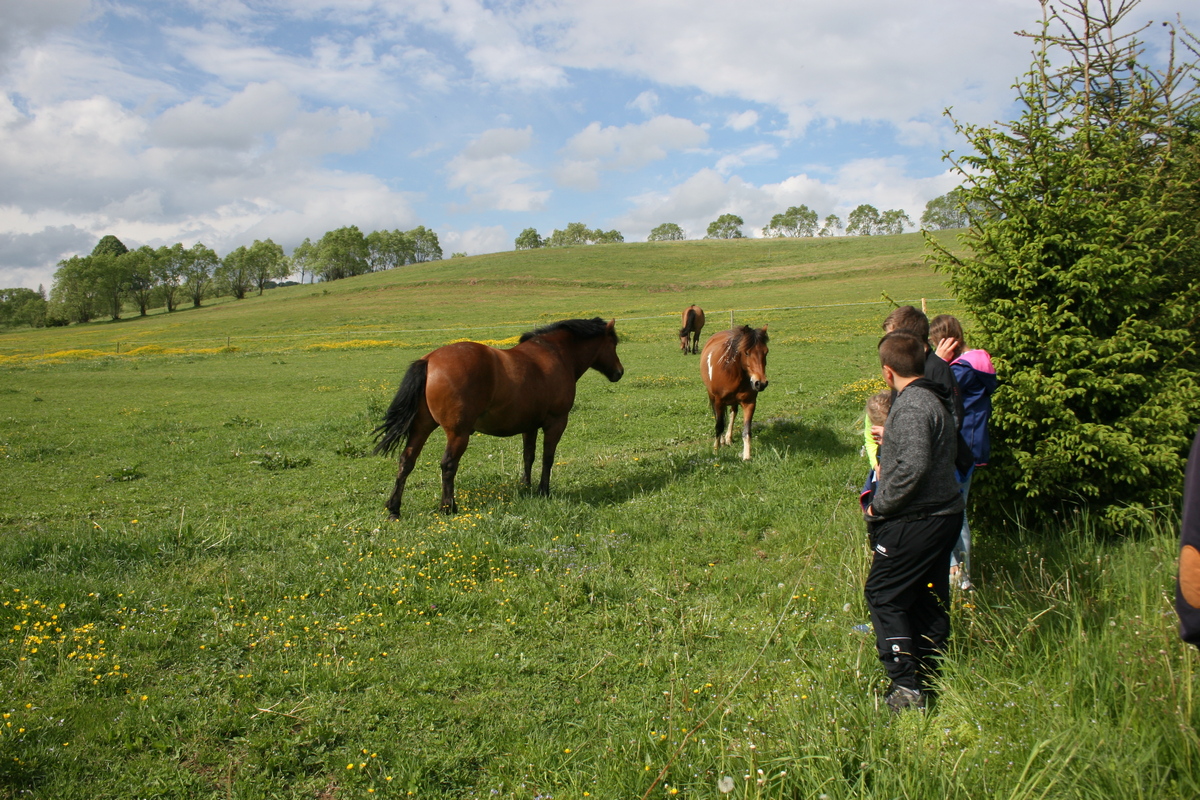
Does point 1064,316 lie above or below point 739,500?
above

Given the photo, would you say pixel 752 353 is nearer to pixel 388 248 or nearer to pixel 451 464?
pixel 451 464

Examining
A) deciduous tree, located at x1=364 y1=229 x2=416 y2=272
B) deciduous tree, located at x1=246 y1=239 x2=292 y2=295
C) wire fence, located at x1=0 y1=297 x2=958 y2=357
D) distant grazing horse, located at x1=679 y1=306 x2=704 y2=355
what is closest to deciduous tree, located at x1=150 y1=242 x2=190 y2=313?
deciduous tree, located at x1=246 y1=239 x2=292 y2=295

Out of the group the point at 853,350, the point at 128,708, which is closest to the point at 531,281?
the point at 853,350

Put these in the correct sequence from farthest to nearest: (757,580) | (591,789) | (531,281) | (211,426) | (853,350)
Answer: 1. (531,281)
2. (853,350)
3. (211,426)
4. (757,580)
5. (591,789)

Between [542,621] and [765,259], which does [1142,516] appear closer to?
[542,621]

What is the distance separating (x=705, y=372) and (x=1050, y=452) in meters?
5.91

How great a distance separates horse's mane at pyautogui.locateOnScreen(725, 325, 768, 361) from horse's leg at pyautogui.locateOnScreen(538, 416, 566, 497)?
2.72m

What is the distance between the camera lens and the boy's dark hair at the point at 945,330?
187 inches

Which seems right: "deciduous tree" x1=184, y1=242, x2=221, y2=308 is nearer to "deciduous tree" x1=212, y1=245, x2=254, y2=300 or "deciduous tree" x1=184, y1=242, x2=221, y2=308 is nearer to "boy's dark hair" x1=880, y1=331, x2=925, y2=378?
"deciduous tree" x1=212, y1=245, x2=254, y2=300

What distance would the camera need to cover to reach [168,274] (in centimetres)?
8125

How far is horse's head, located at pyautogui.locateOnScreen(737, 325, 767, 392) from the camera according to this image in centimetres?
888

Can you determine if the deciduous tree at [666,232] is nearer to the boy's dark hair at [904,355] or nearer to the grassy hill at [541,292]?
the grassy hill at [541,292]

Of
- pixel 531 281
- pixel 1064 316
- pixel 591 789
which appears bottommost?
pixel 591 789

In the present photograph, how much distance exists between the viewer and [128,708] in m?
3.56
